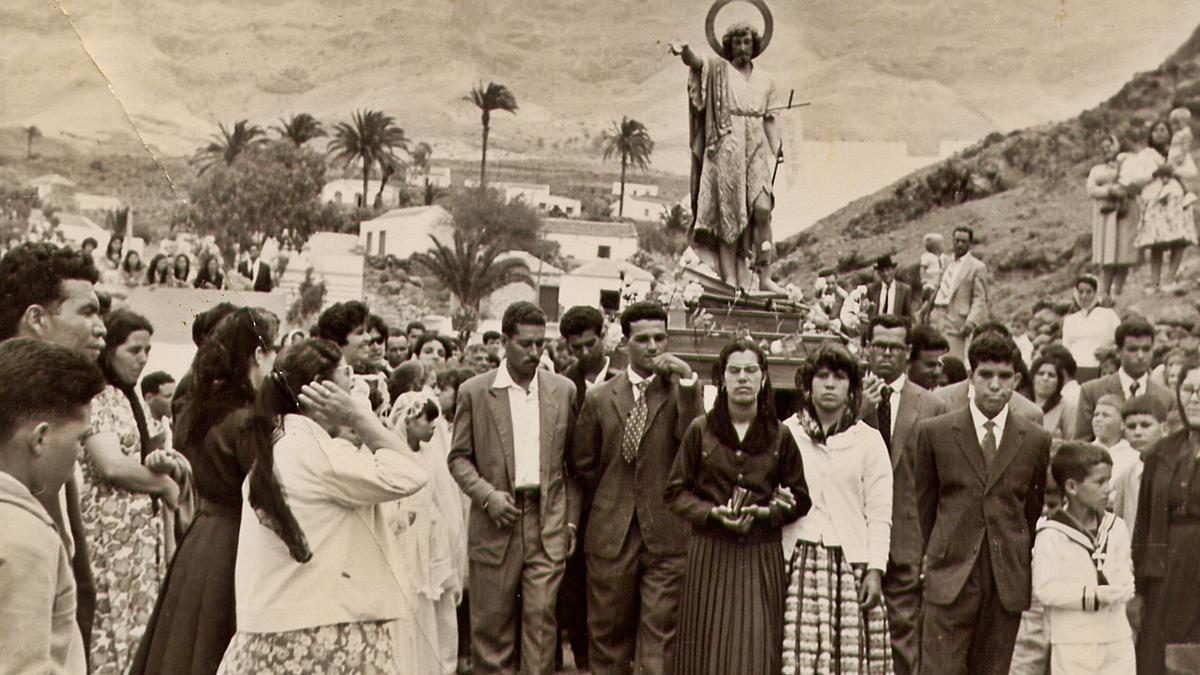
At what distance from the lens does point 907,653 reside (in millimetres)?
4406

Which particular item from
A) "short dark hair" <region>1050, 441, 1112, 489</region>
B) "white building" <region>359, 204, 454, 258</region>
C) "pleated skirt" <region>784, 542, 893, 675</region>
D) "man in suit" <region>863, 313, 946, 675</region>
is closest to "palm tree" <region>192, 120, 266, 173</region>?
"white building" <region>359, 204, 454, 258</region>

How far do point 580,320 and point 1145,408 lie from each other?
2.09 m

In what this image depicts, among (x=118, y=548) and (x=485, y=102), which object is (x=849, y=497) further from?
(x=485, y=102)

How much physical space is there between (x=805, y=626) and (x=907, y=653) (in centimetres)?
71

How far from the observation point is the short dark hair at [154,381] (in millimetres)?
4023

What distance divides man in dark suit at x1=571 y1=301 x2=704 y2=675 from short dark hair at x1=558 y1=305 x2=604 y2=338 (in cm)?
41

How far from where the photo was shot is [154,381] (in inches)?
160

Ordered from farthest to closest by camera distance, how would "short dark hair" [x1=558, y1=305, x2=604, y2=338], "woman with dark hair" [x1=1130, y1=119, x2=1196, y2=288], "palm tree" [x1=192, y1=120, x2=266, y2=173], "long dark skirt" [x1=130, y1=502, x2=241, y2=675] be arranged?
"woman with dark hair" [x1=1130, y1=119, x2=1196, y2=288] → "short dark hair" [x1=558, y1=305, x2=604, y2=338] → "palm tree" [x1=192, y1=120, x2=266, y2=173] → "long dark skirt" [x1=130, y1=502, x2=241, y2=675]

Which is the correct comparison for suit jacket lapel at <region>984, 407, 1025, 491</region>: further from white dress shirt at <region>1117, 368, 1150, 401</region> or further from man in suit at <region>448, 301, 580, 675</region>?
man in suit at <region>448, 301, 580, 675</region>

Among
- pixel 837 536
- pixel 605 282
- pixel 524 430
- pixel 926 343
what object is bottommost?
pixel 837 536

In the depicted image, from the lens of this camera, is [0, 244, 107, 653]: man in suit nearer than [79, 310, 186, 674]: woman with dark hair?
Yes

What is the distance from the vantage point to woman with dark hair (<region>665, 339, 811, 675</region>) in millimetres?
3896

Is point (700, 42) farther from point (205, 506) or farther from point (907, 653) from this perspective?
point (205, 506)

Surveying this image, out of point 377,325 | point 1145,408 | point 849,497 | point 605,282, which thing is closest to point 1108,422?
point 1145,408
